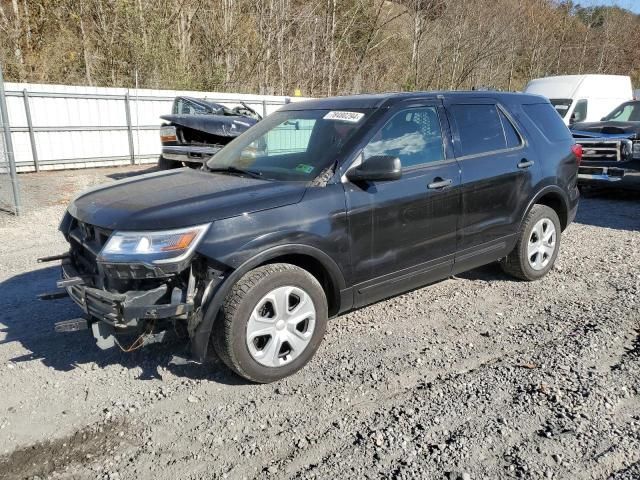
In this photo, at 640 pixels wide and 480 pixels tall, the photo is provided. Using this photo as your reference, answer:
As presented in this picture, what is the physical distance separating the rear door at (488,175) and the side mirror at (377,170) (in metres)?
0.99

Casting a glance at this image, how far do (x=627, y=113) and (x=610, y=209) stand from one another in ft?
10.1

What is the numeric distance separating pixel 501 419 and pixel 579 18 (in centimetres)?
4590

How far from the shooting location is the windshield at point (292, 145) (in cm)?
375

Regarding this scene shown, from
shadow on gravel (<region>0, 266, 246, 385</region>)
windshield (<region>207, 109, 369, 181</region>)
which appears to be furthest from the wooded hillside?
windshield (<region>207, 109, 369, 181</region>)

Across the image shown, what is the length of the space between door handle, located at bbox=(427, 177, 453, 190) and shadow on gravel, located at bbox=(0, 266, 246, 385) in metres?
2.04

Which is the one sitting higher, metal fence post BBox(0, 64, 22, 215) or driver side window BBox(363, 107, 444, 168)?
driver side window BBox(363, 107, 444, 168)

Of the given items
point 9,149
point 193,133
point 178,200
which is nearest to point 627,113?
point 193,133

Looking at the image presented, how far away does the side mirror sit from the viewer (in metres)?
3.53

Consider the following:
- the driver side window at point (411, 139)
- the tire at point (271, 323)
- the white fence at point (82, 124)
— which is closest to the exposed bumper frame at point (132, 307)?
the tire at point (271, 323)

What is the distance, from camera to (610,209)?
8867 mm

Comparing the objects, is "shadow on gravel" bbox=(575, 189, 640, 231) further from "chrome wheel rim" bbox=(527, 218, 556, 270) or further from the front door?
the front door

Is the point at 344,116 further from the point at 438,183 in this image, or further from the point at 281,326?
the point at 281,326

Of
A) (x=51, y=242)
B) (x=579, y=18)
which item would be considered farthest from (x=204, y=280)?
(x=579, y=18)

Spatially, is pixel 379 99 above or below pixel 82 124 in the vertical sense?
above
